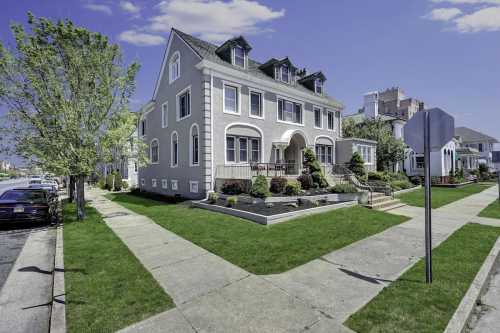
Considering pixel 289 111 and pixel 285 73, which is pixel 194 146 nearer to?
pixel 289 111

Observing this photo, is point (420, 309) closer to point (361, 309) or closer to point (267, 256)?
point (361, 309)

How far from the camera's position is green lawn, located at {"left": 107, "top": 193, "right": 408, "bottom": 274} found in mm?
6141

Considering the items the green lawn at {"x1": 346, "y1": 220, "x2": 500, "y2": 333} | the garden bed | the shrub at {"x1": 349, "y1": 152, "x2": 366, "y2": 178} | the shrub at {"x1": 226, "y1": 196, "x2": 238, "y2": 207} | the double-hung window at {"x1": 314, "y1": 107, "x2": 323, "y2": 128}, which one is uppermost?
the double-hung window at {"x1": 314, "y1": 107, "x2": 323, "y2": 128}

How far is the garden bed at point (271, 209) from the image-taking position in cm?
997

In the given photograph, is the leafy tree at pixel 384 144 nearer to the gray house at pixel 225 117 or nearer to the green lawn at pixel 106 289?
the gray house at pixel 225 117

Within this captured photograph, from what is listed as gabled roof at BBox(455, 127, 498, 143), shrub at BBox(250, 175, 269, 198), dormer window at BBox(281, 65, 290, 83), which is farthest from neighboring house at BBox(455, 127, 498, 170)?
shrub at BBox(250, 175, 269, 198)

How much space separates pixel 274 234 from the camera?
8258 mm

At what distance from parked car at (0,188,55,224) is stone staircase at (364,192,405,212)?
1573cm

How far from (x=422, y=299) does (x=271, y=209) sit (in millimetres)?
7418

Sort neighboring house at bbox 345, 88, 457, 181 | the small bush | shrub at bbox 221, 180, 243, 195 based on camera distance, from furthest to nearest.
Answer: neighboring house at bbox 345, 88, 457, 181
the small bush
shrub at bbox 221, 180, 243, 195

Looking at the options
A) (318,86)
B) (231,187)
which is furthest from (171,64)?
(318,86)

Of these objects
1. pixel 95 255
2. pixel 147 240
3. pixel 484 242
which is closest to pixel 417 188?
pixel 484 242

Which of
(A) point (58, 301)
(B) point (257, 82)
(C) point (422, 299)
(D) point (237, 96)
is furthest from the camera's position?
(B) point (257, 82)

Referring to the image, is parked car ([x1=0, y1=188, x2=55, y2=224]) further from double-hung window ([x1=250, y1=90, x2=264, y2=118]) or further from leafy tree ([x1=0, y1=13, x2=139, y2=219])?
double-hung window ([x1=250, y1=90, x2=264, y2=118])
